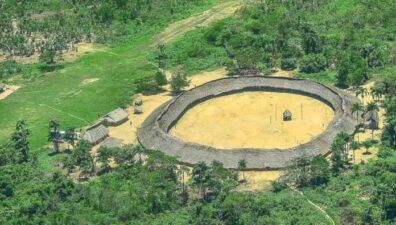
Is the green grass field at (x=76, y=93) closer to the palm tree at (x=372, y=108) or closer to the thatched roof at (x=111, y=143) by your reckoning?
the thatched roof at (x=111, y=143)

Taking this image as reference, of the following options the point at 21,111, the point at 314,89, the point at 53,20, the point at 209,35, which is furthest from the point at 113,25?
the point at 314,89

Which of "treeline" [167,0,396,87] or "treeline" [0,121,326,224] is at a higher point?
"treeline" [167,0,396,87]

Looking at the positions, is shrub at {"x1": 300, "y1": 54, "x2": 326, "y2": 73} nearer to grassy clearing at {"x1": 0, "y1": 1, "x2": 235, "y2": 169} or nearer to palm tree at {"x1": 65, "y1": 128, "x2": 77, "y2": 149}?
grassy clearing at {"x1": 0, "y1": 1, "x2": 235, "y2": 169}

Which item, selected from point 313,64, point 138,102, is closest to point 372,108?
point 313,64

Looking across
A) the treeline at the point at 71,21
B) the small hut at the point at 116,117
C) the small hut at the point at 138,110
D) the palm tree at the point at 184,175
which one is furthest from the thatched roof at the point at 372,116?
the treeline at the point at 71,21

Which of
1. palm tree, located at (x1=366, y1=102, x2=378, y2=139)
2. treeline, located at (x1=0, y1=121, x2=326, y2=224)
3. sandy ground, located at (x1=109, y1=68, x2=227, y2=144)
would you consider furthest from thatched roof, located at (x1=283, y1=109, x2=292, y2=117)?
treeline, located at (x1=0, y1=121, x2=326, y2=224)

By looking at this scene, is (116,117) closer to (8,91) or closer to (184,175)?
(184,175)

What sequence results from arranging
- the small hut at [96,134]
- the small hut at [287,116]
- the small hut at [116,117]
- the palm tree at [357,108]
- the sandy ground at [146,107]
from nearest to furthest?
1. the palm tree at [357,108]
2. the small hut at [96,134]
3. the sandy ground at [146,107]
4. the small hut at [287,116]
5. the small hut at [116,117]
